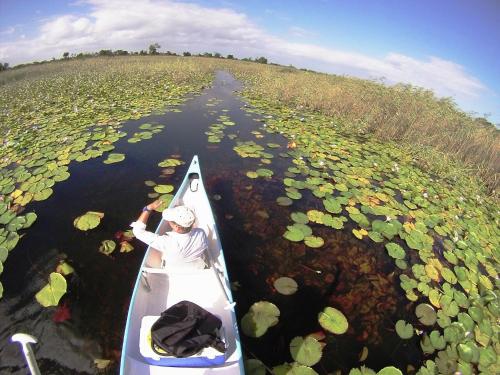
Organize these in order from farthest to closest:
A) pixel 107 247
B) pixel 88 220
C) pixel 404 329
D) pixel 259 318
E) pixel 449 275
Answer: pixel 88 220 < pixel 449 275 < pixel 107 247 < pixel 404 329 < pixel 259 318

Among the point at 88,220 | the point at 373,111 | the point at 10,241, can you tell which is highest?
the point at 373,111

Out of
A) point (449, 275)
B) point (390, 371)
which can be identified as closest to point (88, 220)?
point (390, 371)

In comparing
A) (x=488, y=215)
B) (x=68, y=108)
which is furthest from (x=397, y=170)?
(x=68, y=108)

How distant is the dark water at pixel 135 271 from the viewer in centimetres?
313

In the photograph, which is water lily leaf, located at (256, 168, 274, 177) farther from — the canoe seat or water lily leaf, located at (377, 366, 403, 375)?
the canoe seat

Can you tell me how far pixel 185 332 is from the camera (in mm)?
2473

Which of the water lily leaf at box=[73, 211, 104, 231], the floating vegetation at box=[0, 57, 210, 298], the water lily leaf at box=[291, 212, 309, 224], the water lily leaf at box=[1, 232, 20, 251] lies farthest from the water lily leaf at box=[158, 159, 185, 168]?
the water lily leaf at box=[291, 212, 309, 224]

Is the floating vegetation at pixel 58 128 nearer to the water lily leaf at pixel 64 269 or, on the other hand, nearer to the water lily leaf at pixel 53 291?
the water lily leaf at pixel 64 269

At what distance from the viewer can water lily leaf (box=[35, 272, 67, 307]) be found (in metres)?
3.38

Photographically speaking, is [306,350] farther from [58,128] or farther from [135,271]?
[58,128]

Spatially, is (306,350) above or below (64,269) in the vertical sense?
below

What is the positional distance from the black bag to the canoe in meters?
0.08

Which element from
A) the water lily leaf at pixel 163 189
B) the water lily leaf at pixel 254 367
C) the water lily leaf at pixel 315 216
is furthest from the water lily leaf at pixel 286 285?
the water lily leaf at pixel 163 189

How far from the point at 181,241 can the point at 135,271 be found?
4.63ft
